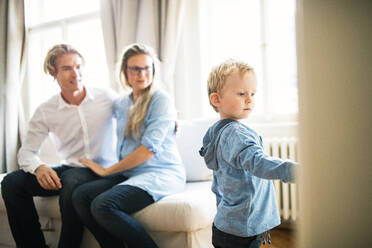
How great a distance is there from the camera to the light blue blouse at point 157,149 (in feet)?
4.44

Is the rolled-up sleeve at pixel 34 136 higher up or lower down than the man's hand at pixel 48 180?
higher up

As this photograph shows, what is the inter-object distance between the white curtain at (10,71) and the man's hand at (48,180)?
1.70 meters

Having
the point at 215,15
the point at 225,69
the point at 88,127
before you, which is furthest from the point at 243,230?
the point at 215,15

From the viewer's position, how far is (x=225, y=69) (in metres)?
0.90

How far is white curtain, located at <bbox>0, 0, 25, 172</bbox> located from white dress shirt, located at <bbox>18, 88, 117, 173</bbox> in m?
1.54

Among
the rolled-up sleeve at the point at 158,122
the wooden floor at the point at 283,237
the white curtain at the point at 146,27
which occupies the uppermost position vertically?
the white curtain at the point at 146,27

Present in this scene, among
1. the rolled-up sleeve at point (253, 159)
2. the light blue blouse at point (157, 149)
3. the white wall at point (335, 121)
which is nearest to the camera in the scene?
the white wall at point (335, 121)

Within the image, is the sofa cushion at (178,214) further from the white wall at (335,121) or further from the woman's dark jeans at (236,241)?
the white wall at (335,121)

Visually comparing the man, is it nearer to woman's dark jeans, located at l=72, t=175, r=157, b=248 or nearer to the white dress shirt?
the white dress shirt

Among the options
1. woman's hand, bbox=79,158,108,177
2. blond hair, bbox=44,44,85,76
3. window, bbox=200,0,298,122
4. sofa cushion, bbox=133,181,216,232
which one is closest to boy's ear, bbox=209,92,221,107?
sofa cushion, bbox=133,181,216,232

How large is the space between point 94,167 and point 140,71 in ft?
1.68

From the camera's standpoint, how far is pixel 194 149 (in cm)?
174

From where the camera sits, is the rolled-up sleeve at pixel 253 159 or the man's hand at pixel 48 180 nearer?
the rolled-up sleeve at pixel 253 159

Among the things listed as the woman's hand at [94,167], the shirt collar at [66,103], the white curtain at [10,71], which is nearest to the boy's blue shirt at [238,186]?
the woman's hand at [94,167]
